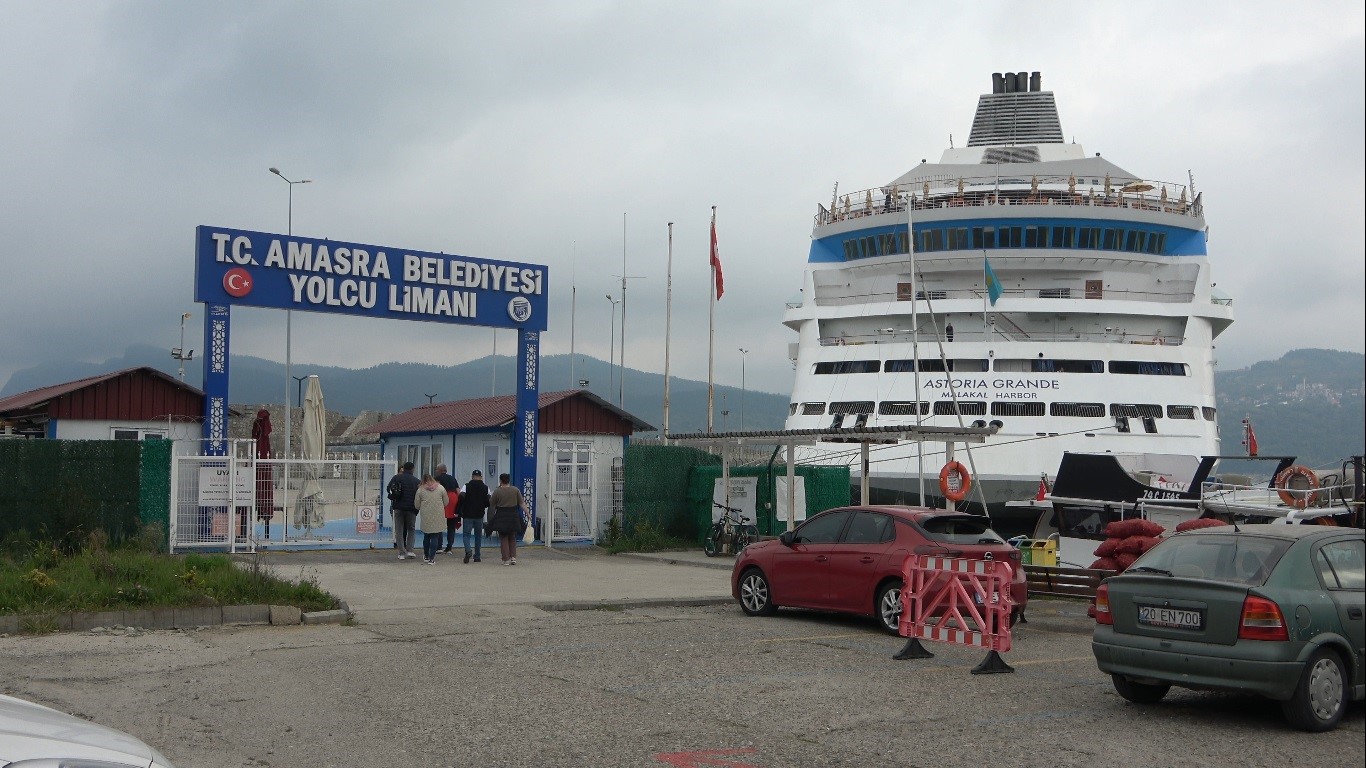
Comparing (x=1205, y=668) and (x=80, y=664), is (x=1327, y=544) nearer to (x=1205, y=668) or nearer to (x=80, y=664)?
(x=1205, y=668)

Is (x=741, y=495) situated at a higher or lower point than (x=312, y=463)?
lower

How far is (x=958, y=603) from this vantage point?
1094cm

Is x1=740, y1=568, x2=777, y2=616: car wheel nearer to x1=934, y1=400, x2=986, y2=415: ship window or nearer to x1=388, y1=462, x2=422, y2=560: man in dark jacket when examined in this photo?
x1=388, y1=462, x2=422, y2=560: man in dark jacket

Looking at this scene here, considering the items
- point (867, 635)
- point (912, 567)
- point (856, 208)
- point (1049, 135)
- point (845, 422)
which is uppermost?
point (1049, 135)

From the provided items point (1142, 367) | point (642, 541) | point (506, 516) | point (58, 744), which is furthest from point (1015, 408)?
point (58, 744)

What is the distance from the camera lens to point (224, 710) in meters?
8.07

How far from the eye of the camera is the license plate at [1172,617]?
791 centimetres

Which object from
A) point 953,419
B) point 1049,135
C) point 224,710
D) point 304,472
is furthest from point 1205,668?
point 1049,135

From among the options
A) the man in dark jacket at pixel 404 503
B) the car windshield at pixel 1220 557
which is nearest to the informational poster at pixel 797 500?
the man in dark jacket at pixel 404 503

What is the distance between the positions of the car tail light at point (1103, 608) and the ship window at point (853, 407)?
2168 cm

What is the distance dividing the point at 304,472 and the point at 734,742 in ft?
50.5

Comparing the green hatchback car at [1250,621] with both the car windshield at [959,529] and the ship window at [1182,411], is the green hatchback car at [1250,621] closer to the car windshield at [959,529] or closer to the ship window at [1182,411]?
the car windshield at [959,529]

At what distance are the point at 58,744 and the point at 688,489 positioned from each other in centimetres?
2081

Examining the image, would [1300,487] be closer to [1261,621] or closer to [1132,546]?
[1132,546]
